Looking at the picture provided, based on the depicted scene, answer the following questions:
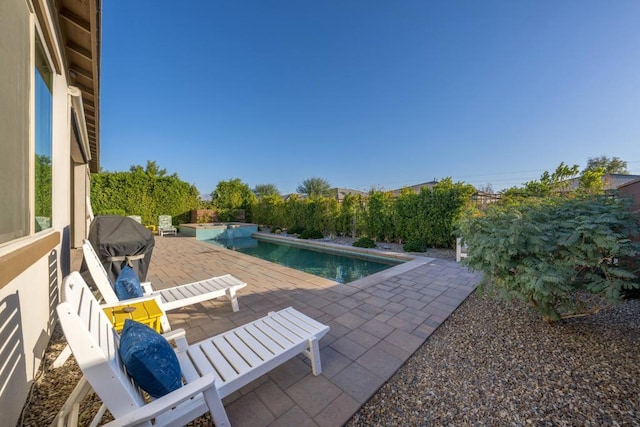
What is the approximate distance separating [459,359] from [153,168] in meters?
38.4

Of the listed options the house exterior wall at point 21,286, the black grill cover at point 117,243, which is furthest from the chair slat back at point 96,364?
the black grill cover at point 117,243

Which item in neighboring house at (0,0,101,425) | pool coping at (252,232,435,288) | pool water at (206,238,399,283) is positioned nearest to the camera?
neighboring house at (0,0,101,425)

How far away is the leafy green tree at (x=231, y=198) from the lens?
17.4 meters

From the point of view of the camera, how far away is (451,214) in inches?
311

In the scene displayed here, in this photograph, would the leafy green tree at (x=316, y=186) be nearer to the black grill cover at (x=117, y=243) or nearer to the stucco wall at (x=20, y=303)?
the black grill cover at (x=117, y=243)

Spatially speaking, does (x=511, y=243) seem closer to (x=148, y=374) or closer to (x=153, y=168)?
(x=148, y=374)

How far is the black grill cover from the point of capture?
9.78ft

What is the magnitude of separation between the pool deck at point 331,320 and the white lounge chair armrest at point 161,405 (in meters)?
0.60

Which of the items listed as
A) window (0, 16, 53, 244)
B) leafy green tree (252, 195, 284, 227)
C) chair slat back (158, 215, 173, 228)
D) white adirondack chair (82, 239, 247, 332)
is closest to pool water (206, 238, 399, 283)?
white adirondack chair (82, 239, 247, 332)

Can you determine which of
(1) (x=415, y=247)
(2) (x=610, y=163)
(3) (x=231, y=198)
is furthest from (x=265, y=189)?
(2) (x=610, y=163)

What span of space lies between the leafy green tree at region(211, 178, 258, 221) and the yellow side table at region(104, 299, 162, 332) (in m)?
15.4

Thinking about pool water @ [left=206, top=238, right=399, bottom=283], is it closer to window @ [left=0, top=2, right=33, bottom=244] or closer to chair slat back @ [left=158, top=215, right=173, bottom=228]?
window @ [left=0, top=2, right=33, bottom=244]

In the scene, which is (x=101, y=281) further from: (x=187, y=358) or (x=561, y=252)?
(x=561, y=252)

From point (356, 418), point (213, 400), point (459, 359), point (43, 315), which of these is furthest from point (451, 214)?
point (43, 315)
